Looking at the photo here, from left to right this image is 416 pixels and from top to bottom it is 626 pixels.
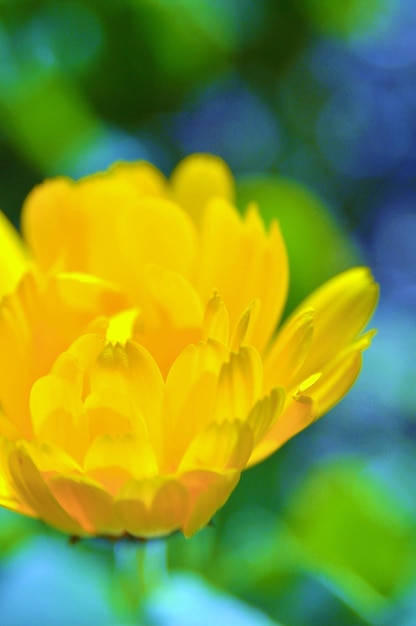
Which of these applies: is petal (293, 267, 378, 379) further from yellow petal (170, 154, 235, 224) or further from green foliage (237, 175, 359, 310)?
green foliage (237, 175, 359, 310)

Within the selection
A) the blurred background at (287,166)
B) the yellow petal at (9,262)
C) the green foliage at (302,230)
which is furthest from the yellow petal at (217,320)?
the green foliage at (302,230)

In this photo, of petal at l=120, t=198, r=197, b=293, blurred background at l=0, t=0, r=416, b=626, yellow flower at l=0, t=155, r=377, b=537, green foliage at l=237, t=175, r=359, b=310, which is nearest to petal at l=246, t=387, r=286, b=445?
yellow flower at l=0, t=155, r=377, b=537

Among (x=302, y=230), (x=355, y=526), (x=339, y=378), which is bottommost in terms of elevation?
(x=355, y=526)

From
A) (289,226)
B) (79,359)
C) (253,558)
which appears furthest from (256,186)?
(79,359)

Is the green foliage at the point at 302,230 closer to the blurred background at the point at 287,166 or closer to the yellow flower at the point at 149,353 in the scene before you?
the blurred background at the point at 287,166

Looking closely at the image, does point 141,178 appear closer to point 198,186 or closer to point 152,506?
point 198,186

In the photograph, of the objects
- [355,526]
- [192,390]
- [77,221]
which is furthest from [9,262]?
[355,526]

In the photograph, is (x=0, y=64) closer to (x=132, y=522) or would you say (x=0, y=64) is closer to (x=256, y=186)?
(x=256, y=186)

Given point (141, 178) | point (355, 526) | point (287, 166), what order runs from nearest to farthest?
point (141, 178) → point (355, 526) → point (287, 166)
